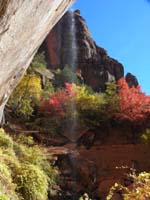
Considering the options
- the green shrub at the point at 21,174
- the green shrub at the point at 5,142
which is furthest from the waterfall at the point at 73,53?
the green shrub at the point at 5,142

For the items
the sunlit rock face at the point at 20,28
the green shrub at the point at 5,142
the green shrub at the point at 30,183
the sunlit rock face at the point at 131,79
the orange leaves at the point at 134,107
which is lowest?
the green shrub at the point at 30,183

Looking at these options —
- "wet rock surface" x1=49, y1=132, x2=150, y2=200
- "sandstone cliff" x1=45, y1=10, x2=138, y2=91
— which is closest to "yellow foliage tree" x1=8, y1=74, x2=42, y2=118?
"wet rock surface" x1=49, y1=132, x2=150, y2=200

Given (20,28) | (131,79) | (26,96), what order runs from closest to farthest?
(20,28), (26,96), (131,79)

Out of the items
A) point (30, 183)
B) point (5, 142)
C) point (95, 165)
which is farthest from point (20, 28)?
point (95, 165)

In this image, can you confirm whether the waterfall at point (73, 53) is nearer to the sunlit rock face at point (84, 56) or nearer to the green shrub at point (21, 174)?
the sunlit rock face at point (84, 56)

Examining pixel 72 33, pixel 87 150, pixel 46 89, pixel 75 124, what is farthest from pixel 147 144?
pixel 72 33

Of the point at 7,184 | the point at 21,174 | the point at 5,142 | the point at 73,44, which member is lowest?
the point at 7,184

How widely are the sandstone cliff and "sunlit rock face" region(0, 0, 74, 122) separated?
2591 centimetres

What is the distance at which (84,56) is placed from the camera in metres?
32.2

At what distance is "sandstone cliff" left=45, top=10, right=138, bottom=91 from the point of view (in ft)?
99.7

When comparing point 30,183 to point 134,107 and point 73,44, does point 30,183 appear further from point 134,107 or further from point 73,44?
point 73,44

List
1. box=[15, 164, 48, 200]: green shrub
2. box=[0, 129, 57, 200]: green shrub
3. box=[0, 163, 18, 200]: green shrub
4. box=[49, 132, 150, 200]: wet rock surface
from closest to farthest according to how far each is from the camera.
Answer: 1. box=[0, 163, 18, 200]: green shrub
2. box=[0, 129, 57, 200]: green shrub
3. box=[15, 164, 48, 200]: green shrub
4. box=[49, 132, 150, 200]: wet rock surface

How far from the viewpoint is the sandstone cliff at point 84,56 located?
99.7ft

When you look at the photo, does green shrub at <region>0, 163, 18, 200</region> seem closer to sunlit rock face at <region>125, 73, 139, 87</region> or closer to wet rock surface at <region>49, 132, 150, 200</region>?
wet rock surface at <region>49, 132, 150, 200</region>
